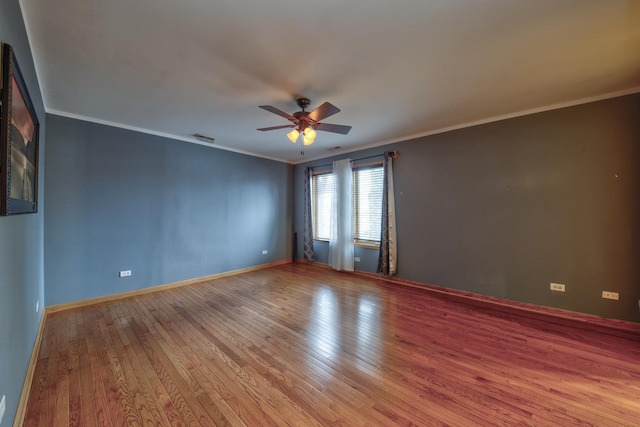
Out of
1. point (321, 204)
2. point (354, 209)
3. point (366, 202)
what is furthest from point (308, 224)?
point (366, 202)

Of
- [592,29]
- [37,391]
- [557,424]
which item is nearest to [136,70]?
[37,391]

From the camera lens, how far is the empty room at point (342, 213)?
5.21 ft

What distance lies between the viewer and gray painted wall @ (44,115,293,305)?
10.3 ft

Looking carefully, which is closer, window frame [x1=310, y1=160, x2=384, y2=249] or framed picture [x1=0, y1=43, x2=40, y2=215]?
framed picture [x1=0, y1=43, x2=40, y2=215]

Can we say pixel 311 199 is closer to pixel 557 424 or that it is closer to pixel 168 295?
pixel 168 295

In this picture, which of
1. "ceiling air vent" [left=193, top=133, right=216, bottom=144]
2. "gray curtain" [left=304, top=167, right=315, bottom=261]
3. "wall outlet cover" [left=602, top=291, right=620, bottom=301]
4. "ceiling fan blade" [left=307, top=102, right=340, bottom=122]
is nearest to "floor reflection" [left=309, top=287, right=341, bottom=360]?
"gray curtain" [left=304, top=167, right=315, bottom=261]

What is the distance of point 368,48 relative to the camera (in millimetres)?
1927

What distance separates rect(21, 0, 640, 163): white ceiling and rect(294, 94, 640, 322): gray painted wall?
42cm

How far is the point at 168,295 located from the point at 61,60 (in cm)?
314

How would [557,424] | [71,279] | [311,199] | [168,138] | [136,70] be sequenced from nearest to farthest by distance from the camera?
1. [557,424]
2. [136,70]
3. [71,279]
4. [168,138]
5. [311,199]

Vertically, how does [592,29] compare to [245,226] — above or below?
above

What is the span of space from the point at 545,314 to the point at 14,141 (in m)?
5.31

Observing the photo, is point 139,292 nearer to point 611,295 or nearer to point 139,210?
point 139,210

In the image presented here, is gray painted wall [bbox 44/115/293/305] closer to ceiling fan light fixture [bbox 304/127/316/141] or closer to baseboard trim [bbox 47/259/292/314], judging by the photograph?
baseboard trim [bbox 47/259/292/314]
